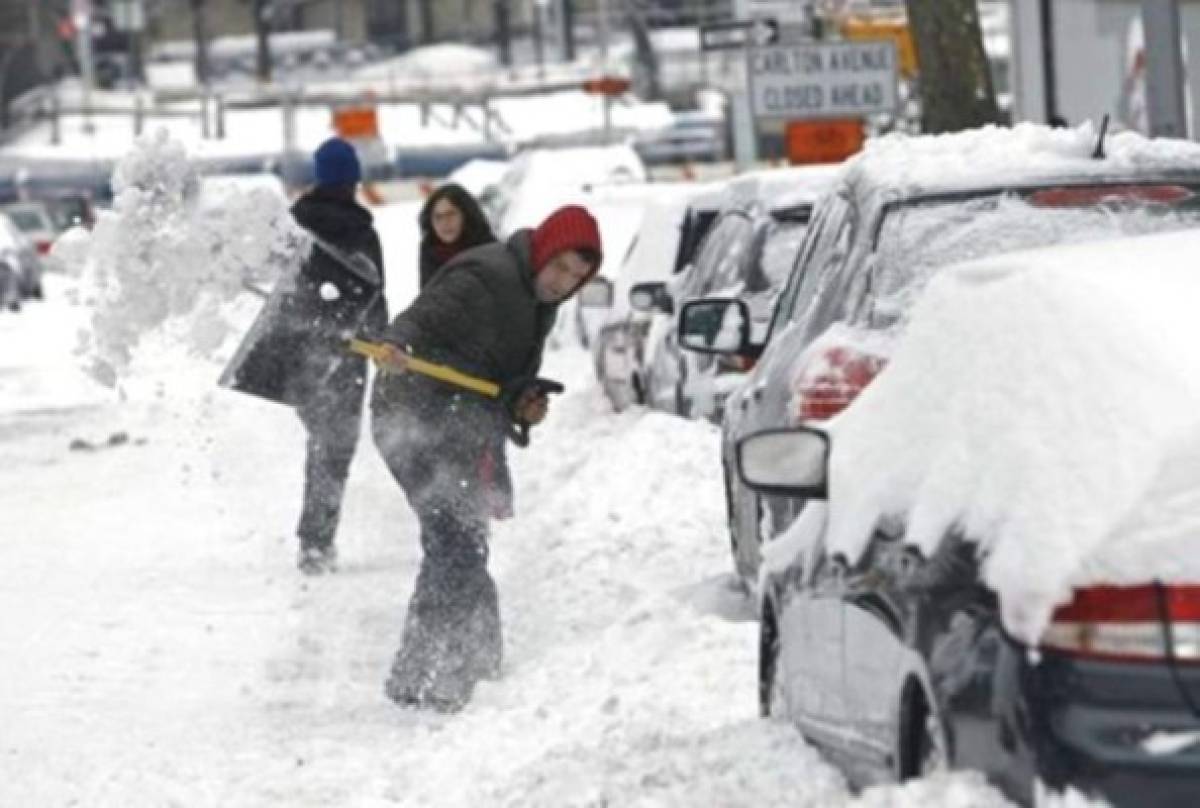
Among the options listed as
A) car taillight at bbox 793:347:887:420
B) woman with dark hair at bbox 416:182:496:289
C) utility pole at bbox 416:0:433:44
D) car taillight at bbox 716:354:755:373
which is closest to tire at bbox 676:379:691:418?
car taillight at bbox 716:354:755:373

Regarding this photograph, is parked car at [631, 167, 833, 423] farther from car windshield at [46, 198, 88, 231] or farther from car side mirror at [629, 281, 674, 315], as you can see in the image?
car windshield at [46, 198, 88, 231]

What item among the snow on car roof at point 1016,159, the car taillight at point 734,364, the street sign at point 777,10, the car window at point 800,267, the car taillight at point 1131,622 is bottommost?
the car taillight at point 734,364

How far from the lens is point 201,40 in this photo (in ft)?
386

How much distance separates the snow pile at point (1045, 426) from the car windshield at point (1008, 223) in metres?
2.73

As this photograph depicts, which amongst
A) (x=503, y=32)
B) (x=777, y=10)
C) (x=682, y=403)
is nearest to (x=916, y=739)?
(x=682, y=403)

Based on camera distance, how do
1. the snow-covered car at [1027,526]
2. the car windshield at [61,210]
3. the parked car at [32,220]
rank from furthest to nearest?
the car windshield at [61,210], the parked car at [32,220], the snow-covered car at [1027,526]

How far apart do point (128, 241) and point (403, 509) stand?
2155 millimetres

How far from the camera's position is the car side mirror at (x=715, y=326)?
13.7 metres

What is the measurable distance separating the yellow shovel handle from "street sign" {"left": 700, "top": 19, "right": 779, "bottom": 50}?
19754 mm

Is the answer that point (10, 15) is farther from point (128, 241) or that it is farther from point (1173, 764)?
point (1173, 764)

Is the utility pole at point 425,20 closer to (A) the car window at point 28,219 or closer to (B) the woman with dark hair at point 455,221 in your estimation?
(A) the car window at point 28,219

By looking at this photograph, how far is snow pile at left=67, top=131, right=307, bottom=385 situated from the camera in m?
18.0

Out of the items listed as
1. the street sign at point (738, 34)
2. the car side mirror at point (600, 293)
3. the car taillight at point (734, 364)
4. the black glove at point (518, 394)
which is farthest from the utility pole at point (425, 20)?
the black glove at point (518, 394)

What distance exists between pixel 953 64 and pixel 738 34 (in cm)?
656
